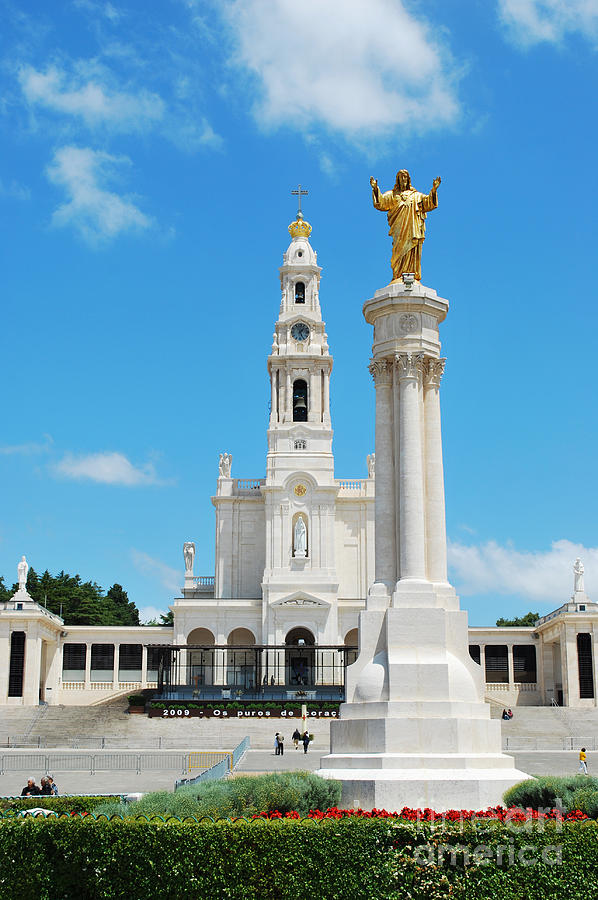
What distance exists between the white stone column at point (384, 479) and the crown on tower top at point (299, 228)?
66271mm

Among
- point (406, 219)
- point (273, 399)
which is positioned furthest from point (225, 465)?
point (406, 219)

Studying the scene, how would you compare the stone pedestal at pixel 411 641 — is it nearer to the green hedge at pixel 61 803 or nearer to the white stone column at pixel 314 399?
the green hedge at pixel 61 803

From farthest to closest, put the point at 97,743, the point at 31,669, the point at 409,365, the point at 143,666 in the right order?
the point at 143,666 < the point at 31,669 < the point at 97,743 < the point at 409,365

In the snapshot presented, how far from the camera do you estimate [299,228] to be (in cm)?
8906

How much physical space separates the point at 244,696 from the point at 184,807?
4841cm

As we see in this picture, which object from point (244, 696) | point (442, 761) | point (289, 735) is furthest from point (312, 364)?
point (442, 761)

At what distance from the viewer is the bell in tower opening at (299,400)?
8438 centimetres

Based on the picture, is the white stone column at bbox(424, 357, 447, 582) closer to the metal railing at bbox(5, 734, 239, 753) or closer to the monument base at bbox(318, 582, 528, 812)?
the monument base at bbox(318, 582, 528, 812)

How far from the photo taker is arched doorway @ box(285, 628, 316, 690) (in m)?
74.8

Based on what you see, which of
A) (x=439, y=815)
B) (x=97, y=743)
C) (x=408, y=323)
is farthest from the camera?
(x=97, y=743)

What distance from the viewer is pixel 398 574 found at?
23.6 meters

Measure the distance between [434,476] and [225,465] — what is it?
61444mm

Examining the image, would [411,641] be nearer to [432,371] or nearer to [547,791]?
[547,791]

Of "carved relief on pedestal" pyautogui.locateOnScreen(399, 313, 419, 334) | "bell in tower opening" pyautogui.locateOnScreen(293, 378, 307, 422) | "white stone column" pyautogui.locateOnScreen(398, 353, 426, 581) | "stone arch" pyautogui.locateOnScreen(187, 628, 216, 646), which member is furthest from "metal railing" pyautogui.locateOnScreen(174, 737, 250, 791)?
"bell in tower opening" pyautogui.locateOnScreen(293, 378, 307, 422)
